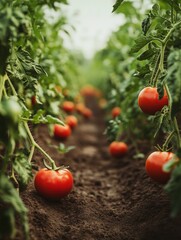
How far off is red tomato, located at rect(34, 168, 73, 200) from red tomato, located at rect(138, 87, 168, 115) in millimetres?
665

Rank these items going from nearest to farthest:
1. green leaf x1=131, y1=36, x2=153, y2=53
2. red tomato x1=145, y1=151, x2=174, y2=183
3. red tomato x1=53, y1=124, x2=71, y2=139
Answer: red tomato x1=145, y1=151, x2=174, y2=183 < green leaf x1=131, y1=36, x2=153, y2=53 < red tomato x1=53, y1=124, x2=71, y2=139

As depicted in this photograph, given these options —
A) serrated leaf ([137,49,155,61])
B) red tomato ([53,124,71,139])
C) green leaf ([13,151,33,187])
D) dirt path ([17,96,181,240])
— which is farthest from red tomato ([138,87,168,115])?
red tomato ([53,124,71,139])

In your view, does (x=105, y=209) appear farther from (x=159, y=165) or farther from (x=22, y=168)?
(x=22, y=168)

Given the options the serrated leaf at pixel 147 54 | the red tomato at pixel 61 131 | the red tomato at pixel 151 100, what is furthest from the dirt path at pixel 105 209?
the serrated leaf at pixel 147 54

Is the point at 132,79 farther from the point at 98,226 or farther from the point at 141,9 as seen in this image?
the point at 98,226

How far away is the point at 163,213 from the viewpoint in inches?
83.4

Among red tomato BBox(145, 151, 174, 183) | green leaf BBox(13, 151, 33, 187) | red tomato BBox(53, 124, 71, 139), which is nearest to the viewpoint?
green leaf BBox(13, 151, 33, 187)

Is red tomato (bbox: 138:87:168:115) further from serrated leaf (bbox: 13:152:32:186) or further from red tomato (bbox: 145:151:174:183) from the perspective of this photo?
serrated leaf (bbox: 13:152:32:186)

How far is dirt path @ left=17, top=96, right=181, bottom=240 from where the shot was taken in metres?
2.05

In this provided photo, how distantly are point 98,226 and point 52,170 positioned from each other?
0.45 meters

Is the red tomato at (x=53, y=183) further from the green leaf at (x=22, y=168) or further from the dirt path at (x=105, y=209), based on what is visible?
the green leaf at (x=22, y=168)

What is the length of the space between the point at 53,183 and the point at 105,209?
0.53 meters

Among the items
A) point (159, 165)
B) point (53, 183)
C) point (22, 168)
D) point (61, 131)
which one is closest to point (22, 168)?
point (22, 168)

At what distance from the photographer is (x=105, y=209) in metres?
2.57
